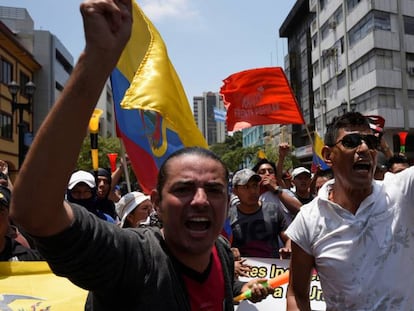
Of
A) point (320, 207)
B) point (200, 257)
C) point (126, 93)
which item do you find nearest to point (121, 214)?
point (126, 93)

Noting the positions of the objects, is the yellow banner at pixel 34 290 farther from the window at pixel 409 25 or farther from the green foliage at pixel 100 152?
the window at pixel 409 25

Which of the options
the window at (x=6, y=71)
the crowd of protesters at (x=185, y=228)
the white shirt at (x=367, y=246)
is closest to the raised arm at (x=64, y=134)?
the crowd of protesters at (x=185, y=228)

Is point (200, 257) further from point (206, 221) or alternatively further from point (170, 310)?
point (170, 310)

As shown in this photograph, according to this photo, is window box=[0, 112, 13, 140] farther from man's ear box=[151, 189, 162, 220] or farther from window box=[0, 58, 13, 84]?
man's ear box=[151, 189, 162, 220]

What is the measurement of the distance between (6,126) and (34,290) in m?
30.7

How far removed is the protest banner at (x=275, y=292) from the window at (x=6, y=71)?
2954 centimetres

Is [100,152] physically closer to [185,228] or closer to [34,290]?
[34,290]

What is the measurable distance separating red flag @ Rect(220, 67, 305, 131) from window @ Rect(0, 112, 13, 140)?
88.2 feet

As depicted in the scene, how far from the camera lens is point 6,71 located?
3030 centimetres

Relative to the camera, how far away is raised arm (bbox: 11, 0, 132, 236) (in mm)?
1011

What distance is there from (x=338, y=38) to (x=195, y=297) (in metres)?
36.3

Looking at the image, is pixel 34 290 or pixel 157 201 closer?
pixel 157 201

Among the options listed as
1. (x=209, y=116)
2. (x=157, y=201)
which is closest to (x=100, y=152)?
(x=157, y=201)

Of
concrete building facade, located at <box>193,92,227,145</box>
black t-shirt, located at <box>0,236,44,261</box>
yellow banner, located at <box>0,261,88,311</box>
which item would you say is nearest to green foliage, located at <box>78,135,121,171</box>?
black t-shirt, located at <box>0,236,44,261</box>
